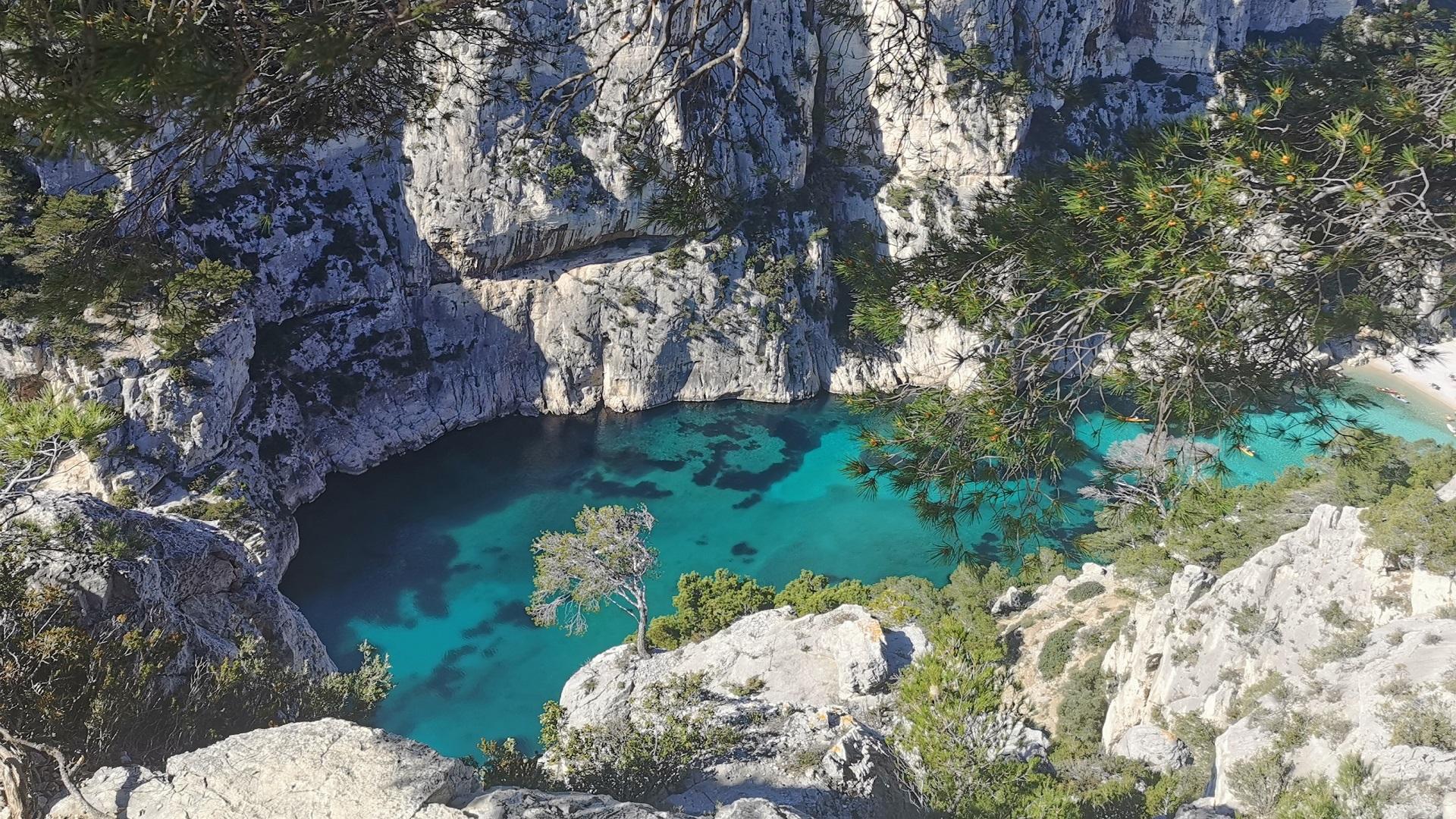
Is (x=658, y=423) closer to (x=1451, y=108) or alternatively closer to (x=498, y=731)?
(x=498, y=731)

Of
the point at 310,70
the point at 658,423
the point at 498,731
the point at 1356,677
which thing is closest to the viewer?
the point at 310,70

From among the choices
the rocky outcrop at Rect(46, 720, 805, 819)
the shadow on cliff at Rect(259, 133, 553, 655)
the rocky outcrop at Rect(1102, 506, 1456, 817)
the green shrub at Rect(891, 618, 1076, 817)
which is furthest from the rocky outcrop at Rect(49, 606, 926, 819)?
the shadow on cliff at Rect(259, 133, 553, 655)

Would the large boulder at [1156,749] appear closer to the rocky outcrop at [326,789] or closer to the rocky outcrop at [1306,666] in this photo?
the rocky outcrop at [1306,666]

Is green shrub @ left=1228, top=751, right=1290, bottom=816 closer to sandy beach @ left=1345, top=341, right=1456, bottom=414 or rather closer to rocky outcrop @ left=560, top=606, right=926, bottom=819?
rocky outcrop @ left=560, top=606, right=926, bottom=819

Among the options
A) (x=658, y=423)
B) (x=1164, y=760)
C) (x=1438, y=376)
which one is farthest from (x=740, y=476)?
(x=1438, y=376)

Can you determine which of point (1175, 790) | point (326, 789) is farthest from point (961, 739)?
point (326, 789)

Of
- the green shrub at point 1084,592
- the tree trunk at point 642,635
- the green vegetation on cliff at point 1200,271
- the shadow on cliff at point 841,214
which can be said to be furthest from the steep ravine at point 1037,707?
the shadow on cliff at point 841,214
